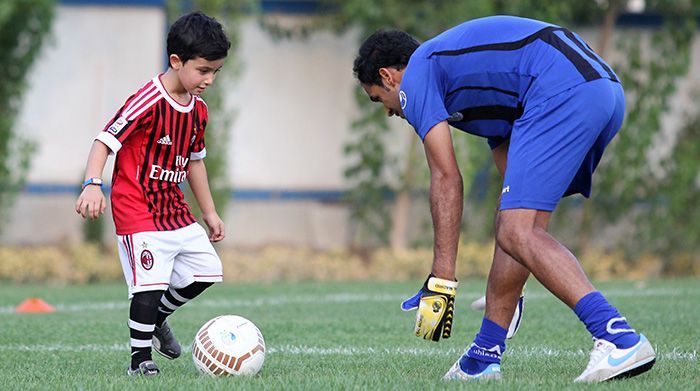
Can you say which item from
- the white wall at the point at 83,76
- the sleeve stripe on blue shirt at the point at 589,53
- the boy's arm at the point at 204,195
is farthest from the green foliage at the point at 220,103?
the sleeve stripe on blue shirt at the point at 589,53

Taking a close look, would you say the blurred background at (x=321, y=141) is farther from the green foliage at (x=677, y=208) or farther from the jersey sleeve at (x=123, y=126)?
the jersey sleeve at (x=123, y=126)

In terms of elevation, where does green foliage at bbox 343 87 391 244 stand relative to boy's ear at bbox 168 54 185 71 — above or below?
below

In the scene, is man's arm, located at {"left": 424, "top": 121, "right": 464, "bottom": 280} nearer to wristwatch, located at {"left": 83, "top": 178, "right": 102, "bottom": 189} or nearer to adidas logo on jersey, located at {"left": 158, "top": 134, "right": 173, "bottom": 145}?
adidas logo on jersey, located at {"left": 158, "top": 134, "right": 173, "bottom": 145}

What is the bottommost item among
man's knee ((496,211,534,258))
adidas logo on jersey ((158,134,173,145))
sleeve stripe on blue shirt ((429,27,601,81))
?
man's knee ((496,211,534,258))

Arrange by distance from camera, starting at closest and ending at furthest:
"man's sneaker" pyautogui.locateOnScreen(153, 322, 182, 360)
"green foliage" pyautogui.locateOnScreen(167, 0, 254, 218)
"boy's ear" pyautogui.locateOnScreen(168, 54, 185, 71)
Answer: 1. "boy's ear" pyautogui.locateOnScreen(168, 54, 185, 71)
2. "man's sneaker" pyautogui.locateOnScreen(153, 322, 182, 360)
3. "green foliage" pyautogui.locateOnScreen(167, 0, 254, 218)

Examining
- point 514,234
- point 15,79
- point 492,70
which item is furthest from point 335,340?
point 15,79

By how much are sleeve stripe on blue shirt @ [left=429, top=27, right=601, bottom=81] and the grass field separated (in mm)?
1284

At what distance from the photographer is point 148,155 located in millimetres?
5598

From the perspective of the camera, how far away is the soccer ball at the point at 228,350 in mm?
5246

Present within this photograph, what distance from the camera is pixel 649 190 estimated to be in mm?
14312

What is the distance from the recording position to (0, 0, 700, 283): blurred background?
13.4m

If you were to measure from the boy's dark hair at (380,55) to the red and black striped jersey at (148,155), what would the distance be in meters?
0.97

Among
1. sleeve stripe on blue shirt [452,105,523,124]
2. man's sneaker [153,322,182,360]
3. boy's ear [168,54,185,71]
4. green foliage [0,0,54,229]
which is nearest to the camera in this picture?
sleeve stripe on blue shirt [452,105,523,124]

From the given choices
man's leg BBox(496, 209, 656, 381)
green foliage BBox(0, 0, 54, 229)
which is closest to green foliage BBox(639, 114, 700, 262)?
green foliage BBox(0, 0, 54, 229)
